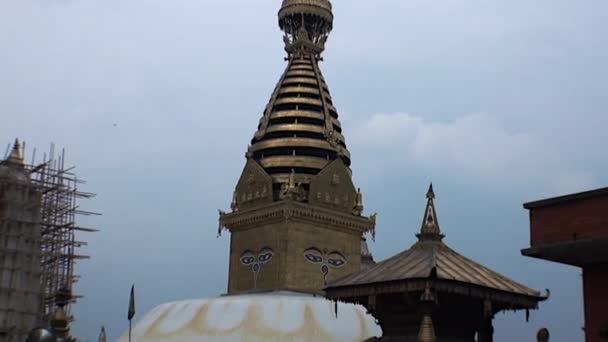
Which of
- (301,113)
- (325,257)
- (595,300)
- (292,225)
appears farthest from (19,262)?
(595,300)

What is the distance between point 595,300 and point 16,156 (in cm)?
2335

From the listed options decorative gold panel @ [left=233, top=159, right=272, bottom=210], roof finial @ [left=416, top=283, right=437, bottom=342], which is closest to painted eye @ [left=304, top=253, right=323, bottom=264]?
decorative gold panel @ [left=233, top=159, right=272, bottom=210]

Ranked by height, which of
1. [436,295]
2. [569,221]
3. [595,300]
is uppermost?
[569,221]

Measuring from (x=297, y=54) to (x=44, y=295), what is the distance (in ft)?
61.6

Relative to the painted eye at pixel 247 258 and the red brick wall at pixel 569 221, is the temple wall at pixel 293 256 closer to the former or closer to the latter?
the painted eye at pixel 247 258

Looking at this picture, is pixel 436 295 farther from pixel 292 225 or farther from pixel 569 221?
pixel 292 225

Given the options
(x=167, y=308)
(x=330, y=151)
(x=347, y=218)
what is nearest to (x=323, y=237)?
(x=347, y=218)

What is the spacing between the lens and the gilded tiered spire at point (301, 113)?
140 feet

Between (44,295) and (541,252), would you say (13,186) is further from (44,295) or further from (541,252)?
(541,252)

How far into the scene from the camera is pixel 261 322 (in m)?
34.9

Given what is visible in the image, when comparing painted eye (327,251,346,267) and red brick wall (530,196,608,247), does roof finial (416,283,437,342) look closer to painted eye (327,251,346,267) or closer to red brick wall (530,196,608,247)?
red brick wall (530,196,608,247)

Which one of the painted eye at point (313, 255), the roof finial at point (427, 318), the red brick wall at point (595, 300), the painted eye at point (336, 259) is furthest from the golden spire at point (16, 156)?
the red brick wall at point (595, 300)

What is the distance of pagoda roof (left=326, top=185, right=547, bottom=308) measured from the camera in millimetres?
21547

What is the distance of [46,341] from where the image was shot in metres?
27.1
